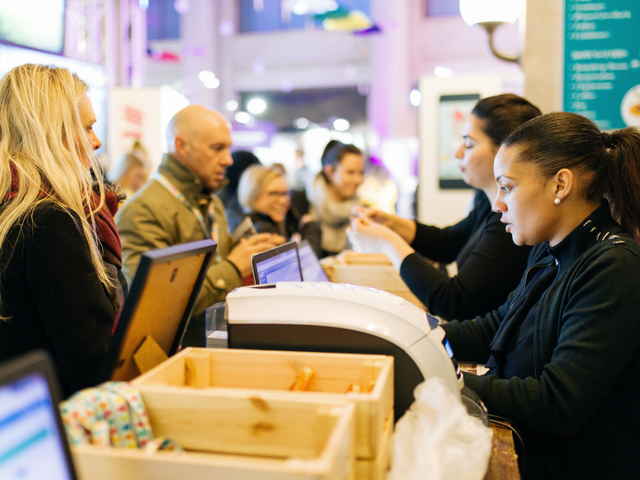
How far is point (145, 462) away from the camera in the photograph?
1.99ft

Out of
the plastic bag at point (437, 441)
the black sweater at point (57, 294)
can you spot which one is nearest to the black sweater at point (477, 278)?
the plastic bag at point (437, 441)

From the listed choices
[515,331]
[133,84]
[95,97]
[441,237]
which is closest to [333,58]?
[133,84]

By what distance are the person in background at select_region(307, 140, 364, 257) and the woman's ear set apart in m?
2.72

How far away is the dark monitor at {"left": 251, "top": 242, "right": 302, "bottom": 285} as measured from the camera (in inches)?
53.2

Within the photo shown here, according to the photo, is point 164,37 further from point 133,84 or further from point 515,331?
point 515,331

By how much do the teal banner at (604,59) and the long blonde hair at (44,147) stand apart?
2713 mm

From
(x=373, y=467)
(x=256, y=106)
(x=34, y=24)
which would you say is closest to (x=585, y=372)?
(x=373, y=467)

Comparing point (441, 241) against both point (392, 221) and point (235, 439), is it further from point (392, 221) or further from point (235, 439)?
point (235, 439)

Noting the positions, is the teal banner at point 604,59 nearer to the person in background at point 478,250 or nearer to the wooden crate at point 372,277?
the person in background at point 478,250

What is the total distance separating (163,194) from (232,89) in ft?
38.0

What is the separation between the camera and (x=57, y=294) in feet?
3.71

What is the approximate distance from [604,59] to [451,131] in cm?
201

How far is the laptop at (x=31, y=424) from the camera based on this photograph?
1.65 ft

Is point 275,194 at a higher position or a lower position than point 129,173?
lower
